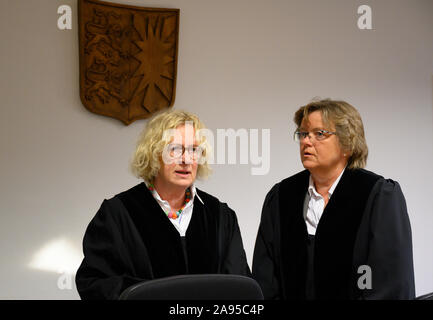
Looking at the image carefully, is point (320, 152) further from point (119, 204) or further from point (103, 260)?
point (103, 260)

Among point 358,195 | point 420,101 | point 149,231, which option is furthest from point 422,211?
point 149,231

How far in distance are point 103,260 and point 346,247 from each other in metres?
0.91

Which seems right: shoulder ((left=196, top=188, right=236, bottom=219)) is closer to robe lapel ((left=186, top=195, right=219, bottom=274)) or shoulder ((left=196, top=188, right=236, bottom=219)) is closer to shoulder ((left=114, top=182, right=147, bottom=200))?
robe lapel ((left=186, top=195, right=219, bottom=274))

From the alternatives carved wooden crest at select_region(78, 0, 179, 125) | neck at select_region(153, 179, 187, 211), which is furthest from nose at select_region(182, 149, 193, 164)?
carved wooden crest at select_region(78, 0, 179, 125)

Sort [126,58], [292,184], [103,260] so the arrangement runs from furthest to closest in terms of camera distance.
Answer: [126,58], [292,184], [103,260]

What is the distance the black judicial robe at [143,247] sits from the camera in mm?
1659

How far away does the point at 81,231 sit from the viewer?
3500 millimetres

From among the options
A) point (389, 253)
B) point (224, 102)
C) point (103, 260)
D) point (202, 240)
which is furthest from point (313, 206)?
point (224, 102)

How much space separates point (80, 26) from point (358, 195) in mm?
2350

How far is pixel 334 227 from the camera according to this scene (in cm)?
195

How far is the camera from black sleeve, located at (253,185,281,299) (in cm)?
204

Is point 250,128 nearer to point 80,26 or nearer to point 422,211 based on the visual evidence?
point 80,26

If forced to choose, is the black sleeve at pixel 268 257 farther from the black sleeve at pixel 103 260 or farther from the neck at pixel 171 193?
the black sleeve at pixel 103 260

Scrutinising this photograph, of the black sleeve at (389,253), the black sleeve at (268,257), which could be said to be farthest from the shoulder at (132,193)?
the black sleeve at (389,253)
